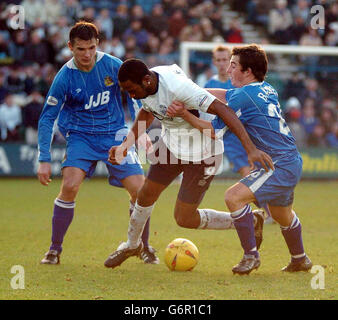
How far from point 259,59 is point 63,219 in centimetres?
242

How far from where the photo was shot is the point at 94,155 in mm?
7266

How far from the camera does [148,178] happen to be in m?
6.82

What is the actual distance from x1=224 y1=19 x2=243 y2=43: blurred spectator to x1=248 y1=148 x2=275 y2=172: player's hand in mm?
13296

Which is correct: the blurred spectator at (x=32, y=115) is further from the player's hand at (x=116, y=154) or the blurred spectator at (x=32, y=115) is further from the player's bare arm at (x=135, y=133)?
the player's hand at (x=116, y=154)

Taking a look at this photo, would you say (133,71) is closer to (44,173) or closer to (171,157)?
(171,157)

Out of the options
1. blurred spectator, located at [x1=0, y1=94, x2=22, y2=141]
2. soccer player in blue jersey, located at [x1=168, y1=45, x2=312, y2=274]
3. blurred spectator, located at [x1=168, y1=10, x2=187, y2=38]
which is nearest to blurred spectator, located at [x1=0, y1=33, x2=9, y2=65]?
blurred spectator, located at [x1=0, y1=94, x2=22, y2=141]

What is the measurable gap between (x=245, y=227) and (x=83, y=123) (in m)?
1.97

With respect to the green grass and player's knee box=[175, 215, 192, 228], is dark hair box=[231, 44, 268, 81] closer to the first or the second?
player's knee box=[175, 215, 192, 228]

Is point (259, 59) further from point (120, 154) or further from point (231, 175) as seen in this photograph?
point (231, 175)

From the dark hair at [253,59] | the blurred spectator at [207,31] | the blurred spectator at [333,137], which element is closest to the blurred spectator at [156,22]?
the blurred spectator at [207,31]

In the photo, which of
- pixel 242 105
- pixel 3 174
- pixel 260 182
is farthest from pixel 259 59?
pixel 3 174

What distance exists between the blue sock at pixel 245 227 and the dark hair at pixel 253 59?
3.93 ft

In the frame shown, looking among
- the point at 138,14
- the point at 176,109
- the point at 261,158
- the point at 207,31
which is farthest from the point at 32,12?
the point at 261,158

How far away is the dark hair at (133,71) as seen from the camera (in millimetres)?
6117
